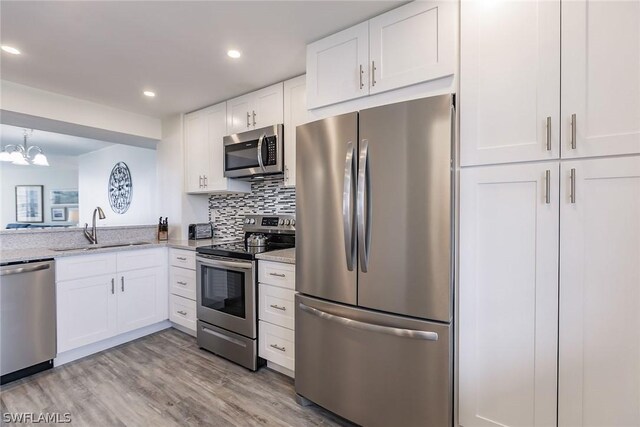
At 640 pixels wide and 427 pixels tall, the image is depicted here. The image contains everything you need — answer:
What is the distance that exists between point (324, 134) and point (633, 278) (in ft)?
4.92

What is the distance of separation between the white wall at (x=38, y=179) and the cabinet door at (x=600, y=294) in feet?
29.0

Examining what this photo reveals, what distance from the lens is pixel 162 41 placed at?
2025 millimetres

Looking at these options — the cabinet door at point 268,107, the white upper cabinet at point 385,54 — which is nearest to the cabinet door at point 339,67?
the white upper cabinet at point 385,54

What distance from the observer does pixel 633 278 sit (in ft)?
3.79

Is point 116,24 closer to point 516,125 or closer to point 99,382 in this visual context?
point 516,125

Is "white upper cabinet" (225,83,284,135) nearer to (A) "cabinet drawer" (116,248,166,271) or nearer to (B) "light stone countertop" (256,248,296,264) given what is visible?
(B) "light stone countertop" (256,248,296,264)

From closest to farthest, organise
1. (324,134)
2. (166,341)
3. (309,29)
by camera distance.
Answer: (324,134)
(309,29)
(166,341)

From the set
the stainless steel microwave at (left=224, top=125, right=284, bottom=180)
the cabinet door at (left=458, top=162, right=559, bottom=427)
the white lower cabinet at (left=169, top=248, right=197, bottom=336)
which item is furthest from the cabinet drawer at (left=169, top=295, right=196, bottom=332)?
the cabinet door at (left=458, top=162, right=559, bottom=427)

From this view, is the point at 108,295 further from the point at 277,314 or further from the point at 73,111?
the point at 73,111

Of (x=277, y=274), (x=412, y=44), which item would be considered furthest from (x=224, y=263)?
(x=412, y=44)

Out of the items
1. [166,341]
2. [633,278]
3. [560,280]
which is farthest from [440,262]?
[166,341]

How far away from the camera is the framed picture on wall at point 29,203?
6708mm

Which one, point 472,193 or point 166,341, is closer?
point 472,193

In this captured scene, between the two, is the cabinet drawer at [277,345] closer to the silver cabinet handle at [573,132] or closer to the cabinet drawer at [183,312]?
the cabinet drawer at [183,312]
